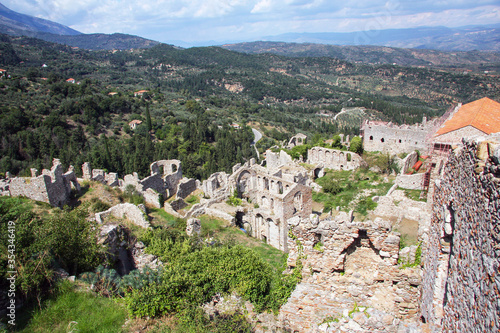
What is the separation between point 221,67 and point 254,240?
191 meters

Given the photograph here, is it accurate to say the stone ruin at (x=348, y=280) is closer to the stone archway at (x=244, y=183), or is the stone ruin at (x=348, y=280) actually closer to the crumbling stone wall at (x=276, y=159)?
the stone archway at (x=244, y=183)

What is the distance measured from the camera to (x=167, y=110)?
80.2m

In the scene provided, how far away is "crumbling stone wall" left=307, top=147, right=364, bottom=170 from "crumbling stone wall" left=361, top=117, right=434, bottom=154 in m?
3.11

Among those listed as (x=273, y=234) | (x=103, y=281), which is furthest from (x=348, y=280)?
(x=273, y=234)

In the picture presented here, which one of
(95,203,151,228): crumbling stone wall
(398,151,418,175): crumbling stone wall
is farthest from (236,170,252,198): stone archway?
(398,151,418,175): crumbling stone wall

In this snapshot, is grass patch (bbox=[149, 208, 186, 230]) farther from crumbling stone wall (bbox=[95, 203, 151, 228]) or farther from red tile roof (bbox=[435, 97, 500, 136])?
red tile roof (bbox=[435, 97, 500, 136])

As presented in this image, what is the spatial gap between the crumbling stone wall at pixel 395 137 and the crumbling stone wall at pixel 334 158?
3.11 metres

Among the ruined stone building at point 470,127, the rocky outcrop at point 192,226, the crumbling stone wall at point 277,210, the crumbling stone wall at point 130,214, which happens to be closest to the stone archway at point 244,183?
the crumbling stone wall at point 277,210

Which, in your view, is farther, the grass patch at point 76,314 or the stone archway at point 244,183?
the stone archway at point 244,183

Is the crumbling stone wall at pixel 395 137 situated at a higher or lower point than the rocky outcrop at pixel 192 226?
higher

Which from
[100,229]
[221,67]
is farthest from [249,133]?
[221,67]

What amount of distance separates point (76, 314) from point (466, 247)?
925 cm

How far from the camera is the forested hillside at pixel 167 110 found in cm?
4544

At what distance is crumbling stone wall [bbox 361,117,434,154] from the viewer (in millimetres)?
27500
